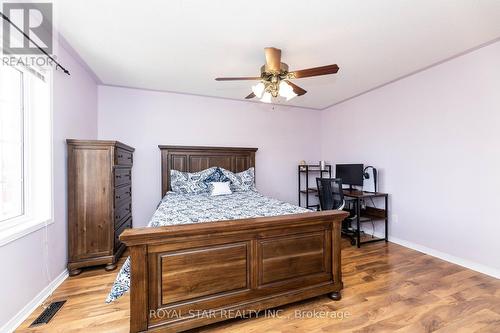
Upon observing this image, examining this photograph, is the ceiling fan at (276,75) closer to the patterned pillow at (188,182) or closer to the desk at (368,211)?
the patterned pillow at (188,182)

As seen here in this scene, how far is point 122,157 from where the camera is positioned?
289 cm

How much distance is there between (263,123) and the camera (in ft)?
14.8

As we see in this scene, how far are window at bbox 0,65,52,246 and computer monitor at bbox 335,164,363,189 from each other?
4124 mm

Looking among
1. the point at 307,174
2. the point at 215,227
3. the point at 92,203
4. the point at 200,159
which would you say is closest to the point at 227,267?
the point at 215,227

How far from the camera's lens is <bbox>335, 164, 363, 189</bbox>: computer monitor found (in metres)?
3.76

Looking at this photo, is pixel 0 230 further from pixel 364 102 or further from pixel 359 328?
pixel 364 102

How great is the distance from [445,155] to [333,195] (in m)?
1.45

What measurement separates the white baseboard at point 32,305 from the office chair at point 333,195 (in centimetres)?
339

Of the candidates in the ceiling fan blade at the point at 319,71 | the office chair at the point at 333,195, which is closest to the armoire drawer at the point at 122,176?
the ceiling fan blade at the point at 319,71

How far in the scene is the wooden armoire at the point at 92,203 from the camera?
243cm

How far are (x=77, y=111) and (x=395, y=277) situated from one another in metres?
4.19

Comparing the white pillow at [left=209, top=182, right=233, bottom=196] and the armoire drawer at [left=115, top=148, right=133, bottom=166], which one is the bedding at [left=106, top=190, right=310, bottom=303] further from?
the armoire drawer at [left=115, top=148, right=133, bottom=166]

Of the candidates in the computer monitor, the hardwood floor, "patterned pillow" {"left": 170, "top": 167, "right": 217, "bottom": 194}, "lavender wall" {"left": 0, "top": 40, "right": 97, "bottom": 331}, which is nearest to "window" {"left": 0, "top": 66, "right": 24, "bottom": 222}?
"lavender wall" {"left": 0, "top": 40, "right": 97, "bottom": 331}

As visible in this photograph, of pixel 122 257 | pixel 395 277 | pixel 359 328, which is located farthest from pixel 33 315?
pixel 395 277
